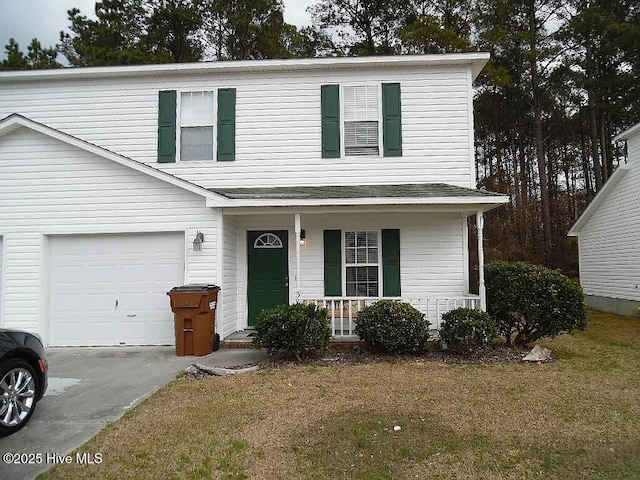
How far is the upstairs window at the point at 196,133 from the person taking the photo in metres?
9.34

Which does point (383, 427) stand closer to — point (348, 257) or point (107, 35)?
point (348, 257)

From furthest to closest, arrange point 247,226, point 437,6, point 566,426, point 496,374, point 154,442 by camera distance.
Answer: point 437,6
point 247,226
point 496,374
point 566,426
point 154,442

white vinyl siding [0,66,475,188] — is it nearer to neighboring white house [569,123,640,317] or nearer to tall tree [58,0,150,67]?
neighboring white house [569,123,640,317]

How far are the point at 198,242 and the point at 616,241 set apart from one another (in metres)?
12.5

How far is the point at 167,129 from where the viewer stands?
9305 mm

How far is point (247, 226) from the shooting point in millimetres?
8945

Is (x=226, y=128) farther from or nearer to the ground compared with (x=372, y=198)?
farther from the ground

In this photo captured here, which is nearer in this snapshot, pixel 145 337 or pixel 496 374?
pixel 496 374

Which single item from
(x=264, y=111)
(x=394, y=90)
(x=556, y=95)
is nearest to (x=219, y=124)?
(x=264, y=111)

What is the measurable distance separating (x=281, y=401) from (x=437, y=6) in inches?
737

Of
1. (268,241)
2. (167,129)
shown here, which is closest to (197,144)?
(167,129)

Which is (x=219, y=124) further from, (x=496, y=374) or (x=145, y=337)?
(x=496, y=374)

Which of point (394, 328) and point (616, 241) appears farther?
point (616, 241)

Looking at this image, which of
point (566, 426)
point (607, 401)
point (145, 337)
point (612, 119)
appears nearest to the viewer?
point (566, 426)
